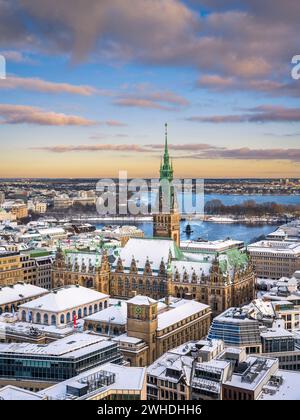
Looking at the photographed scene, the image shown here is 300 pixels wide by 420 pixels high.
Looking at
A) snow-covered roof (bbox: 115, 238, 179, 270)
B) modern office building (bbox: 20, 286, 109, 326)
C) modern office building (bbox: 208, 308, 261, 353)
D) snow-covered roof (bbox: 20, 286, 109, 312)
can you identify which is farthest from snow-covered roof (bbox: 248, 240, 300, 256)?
modern office building (bbox: 208, 308, 261, 353)

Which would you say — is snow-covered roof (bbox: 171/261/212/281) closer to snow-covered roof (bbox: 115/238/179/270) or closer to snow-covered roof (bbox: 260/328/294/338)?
snow-covered roof (bbox: 115/238/179/270)

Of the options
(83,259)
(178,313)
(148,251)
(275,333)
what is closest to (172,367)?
(275,333)

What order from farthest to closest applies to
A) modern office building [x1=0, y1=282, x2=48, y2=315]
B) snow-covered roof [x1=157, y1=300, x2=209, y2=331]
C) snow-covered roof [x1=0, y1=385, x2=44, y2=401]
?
modern office building [x1=0, y1=282, x2=48, y2=315], snow-covered roof [x1=157, y1=300, x2=209, y2=331], snow-covered roof [x1=0, y1=385, x2=44, y2=401]
